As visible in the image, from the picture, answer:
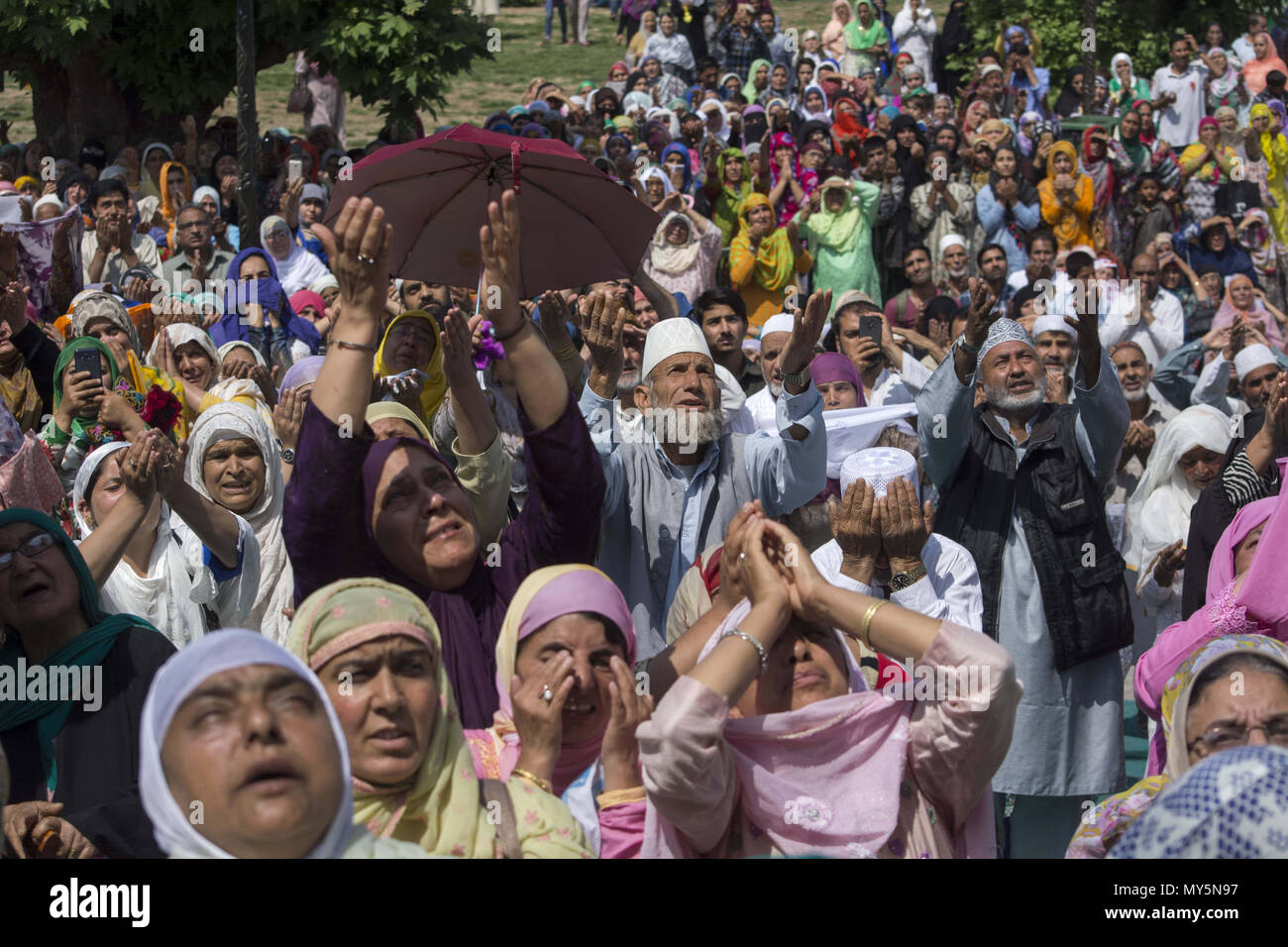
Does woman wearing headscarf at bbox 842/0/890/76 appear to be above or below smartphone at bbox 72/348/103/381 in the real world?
above

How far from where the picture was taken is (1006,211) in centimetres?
1160

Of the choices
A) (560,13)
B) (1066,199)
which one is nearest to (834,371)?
(1066,199)

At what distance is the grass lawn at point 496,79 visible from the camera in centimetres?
1964

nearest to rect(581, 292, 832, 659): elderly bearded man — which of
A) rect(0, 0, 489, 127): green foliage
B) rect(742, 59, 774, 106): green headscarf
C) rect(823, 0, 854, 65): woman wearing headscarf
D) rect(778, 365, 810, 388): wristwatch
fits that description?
rect(778, 365, 810, 388): wristwatch

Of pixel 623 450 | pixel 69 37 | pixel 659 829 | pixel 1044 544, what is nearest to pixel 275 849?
pixel 659 829

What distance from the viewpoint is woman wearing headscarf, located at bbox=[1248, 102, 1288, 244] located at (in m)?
14.1

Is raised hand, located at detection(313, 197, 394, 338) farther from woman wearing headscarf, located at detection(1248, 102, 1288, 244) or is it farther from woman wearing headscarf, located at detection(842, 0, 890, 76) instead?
woman wearing headscarf, located at detection(842, 0, 890, 76)

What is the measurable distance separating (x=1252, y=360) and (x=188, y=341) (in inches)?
191

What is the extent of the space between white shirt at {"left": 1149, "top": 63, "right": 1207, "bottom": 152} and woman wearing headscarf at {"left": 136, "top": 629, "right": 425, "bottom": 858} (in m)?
15.7

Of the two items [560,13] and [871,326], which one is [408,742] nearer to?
[871,326]

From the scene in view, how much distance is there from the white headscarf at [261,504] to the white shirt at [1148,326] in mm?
6289

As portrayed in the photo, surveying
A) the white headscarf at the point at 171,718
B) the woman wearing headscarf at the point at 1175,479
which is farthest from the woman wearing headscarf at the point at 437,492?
the woman wearing headscarf at the point at 1175,479

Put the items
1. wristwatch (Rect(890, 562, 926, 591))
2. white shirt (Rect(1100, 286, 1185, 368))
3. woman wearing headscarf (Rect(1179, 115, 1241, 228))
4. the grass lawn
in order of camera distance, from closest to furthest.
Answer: wristwatch (Rect(890, 562, 926, 591)), white shirt (Rect(1100, 286, 1185, 368)), woman wearing headscarf (Rect(1179, 115, 1241, 228)), the grass lawn
